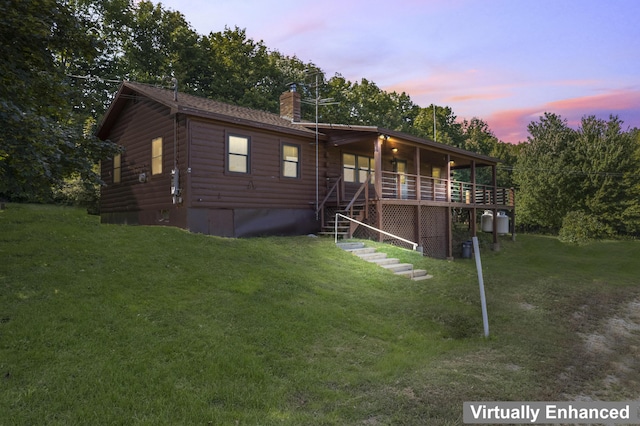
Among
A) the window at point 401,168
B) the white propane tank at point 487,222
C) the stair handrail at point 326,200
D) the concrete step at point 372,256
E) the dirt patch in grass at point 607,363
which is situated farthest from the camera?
the white propane tank at point 487,222

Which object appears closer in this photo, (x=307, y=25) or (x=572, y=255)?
(x=307, y=25)

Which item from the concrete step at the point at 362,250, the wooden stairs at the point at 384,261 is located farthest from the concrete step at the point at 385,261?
the concrete step at the point at 362,250

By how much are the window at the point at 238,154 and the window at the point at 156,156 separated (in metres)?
2.68

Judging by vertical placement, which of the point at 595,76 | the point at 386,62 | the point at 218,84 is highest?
the point at 218,84

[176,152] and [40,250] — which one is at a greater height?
[176,152]

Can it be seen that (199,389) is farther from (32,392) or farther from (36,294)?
(36,294)

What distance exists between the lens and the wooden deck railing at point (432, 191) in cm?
1828

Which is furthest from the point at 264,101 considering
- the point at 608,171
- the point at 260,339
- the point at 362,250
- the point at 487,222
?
the point at 260,339

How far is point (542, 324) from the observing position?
Answer: 26.3ft

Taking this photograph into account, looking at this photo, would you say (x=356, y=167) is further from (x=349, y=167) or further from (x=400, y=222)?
(x=400, y=222)

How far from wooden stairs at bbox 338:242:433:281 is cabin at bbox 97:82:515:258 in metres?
0.81

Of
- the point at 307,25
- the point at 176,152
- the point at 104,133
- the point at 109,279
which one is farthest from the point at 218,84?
the point at 109,279

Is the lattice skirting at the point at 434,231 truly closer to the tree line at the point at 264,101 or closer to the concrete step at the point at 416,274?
the concrete step at the point at 416,274

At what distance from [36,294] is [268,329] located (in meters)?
3.62
